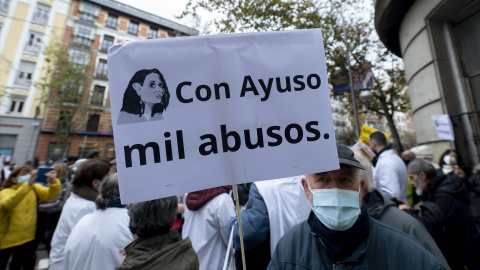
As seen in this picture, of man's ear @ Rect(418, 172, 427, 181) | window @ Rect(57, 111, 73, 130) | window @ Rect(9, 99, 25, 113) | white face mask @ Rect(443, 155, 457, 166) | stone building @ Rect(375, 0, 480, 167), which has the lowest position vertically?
man's ear @ Rect(418, 172, 427, 181)

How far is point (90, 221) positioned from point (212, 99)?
1585 mm

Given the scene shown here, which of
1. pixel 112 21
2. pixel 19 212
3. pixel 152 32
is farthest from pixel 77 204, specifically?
pixel 152 32

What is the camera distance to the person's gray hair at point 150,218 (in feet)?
5.27

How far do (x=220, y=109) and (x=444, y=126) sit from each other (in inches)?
205

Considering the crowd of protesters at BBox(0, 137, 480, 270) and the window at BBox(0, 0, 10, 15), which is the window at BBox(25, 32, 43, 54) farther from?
the crowd of protesters at BBox(0, 137, 480, 270)

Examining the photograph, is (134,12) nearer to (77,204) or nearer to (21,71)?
(21,71)

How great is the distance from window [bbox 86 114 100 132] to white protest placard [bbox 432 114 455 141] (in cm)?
3158

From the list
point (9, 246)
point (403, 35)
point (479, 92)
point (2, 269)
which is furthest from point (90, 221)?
point (403, 35)

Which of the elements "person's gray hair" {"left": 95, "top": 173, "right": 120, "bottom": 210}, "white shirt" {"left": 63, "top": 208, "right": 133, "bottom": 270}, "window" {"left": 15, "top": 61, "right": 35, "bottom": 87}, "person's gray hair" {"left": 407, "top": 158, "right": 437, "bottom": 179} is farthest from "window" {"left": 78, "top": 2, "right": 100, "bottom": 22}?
"person's gray hair" {"left": 407, "top": 158, "right": 437, "bottom": 179}

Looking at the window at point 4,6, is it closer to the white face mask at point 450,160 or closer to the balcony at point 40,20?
the balcony at point 40,20

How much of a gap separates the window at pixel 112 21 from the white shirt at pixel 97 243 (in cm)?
3544

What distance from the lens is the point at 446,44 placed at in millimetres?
5203

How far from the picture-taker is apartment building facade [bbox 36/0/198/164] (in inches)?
1021

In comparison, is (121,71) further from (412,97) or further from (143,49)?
(412,97)
